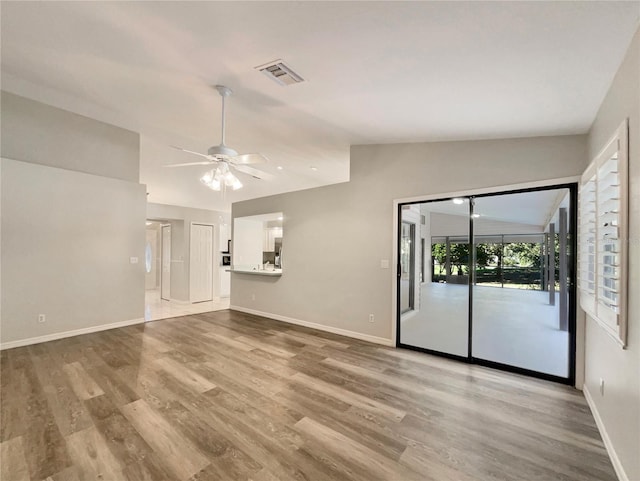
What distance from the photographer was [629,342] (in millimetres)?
1621

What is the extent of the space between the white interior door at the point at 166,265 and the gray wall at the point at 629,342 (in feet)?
29.8

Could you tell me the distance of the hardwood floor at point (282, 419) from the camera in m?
1.76

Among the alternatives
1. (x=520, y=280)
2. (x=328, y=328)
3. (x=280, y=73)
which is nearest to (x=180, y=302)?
(x=328, y=328)

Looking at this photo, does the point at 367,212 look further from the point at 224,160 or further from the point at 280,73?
the point at 280,73

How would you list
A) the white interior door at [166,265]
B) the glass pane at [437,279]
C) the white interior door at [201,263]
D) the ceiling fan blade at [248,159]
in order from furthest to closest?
1. the white interior door at [166,265]
2. the white interior door at [201,263]
3. the glass pane at [437,279]
4. the ceiling fan blade at [248,159]

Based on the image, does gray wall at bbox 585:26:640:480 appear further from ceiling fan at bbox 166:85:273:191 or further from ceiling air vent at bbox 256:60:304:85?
ceiling fan at bbox 166:85:273:191

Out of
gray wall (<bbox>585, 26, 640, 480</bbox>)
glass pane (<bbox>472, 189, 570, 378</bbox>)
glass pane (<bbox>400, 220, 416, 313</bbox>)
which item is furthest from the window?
glass pane (<bbox>400, 220, 416, 313</bbox>)

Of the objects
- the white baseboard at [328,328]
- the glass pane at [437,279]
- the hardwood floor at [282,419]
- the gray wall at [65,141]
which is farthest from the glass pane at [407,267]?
the gray wall at [65,141]

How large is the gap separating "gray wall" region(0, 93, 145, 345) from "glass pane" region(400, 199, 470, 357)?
15.9 feet

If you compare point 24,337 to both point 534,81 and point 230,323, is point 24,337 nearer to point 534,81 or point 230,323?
point 230,323

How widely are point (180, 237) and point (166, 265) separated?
1.07 metres

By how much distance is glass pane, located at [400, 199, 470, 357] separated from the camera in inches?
147

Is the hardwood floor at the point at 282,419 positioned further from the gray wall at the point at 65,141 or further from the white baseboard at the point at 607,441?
the gray wall at the point at 65,141

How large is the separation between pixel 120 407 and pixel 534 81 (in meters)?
4.31
